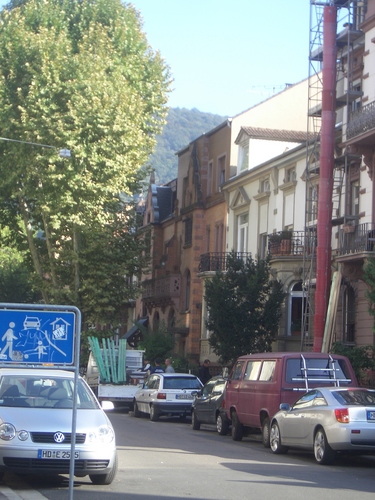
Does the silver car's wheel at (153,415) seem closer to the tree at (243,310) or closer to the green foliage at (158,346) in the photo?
the tree at (243,310)

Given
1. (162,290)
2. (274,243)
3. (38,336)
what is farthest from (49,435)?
(162,290)

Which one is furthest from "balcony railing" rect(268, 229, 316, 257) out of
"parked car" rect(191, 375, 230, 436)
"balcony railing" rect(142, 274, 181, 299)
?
"balcony railing" rect(142, 274, 181, 299)

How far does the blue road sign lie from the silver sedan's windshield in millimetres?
3407

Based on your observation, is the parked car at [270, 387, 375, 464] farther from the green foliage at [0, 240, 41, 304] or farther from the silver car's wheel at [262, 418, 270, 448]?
the green foliage at [0, 240, 41, 304]

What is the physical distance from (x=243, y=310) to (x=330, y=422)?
18.7 m

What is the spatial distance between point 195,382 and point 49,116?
1384 cm

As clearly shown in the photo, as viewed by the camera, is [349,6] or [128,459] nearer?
[128,459]

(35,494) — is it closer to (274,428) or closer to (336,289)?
(274,428)

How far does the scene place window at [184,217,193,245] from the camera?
160ft

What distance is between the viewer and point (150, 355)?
4319 centimetres

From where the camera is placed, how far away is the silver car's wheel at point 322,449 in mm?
15789

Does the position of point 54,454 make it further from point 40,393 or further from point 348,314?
point 348,314

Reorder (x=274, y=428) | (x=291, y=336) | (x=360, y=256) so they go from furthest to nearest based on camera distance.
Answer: (x=291, y=336) < (x=360, y=256) < (x=274, y=428)

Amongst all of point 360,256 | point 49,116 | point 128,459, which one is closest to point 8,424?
point 128,459
